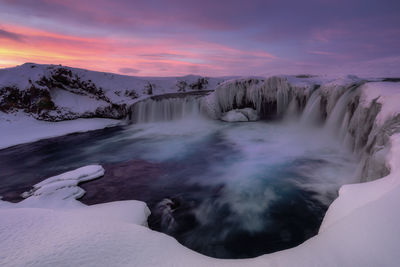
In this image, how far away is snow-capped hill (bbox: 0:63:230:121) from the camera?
12.6m

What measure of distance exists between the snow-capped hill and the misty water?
156 inches

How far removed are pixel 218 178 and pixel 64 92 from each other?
13.5 meters

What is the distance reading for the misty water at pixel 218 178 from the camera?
3.22 m

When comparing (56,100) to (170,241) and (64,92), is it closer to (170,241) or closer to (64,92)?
(64,92)

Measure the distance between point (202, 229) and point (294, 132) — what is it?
6985 mm

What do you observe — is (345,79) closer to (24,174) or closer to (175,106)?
(175,106)

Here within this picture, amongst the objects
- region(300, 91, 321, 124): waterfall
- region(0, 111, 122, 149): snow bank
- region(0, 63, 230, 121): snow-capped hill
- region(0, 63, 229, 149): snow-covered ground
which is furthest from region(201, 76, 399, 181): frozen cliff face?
region(0, 111, 122, 149): snow bank

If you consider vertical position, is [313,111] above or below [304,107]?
below

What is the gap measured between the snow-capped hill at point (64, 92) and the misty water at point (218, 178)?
3.96 m

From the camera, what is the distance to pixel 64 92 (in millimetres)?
13875

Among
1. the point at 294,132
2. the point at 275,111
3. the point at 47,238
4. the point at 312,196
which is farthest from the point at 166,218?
the point at 275,111

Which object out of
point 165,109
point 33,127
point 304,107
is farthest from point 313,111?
Result: point 33,127

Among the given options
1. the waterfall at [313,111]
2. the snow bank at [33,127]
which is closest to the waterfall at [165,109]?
the snow bank at [33,127]

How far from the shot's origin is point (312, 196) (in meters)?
3.97
